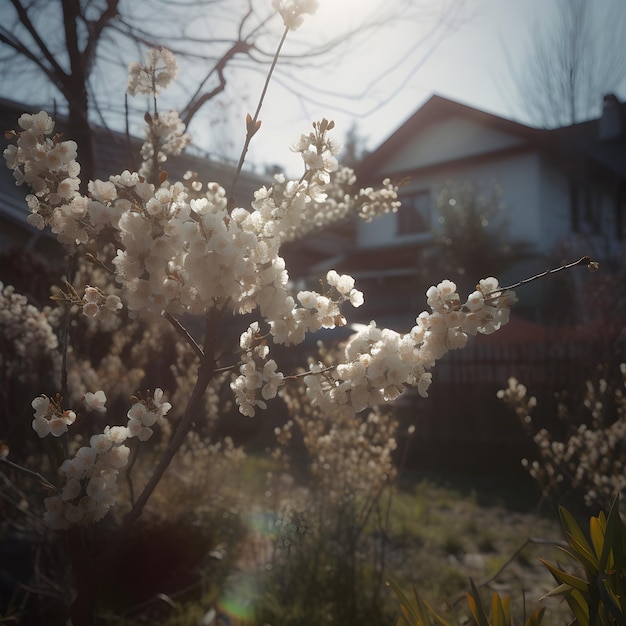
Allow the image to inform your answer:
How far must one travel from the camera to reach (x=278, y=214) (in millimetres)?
1803

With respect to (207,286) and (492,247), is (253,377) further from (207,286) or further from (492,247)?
(492,247)

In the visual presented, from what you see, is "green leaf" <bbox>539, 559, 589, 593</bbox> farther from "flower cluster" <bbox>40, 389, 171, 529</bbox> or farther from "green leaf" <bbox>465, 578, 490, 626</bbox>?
"flower cluster" <bbox>40, 389, 171, 529</bbox>

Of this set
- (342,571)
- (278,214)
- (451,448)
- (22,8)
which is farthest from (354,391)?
(451,448)

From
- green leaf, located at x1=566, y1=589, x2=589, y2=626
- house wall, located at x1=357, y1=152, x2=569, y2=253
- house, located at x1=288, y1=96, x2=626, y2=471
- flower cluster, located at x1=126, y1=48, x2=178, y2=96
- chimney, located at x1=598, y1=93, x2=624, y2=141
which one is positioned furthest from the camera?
chimney, located at x1=598, y1=93, x2=624, y2=141

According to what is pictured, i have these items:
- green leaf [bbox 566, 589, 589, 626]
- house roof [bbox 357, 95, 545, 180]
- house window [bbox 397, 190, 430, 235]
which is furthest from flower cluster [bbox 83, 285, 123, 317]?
house window [bbox 397, 190, 430, 235]

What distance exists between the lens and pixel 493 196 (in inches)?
672

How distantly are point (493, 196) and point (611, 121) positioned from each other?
6.18m

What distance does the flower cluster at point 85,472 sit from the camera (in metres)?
1.71

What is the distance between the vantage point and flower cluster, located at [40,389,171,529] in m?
1.71

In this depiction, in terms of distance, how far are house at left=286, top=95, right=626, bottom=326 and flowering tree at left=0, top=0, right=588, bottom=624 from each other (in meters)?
13.2

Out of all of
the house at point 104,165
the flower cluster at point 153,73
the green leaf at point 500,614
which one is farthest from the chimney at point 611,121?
the green leaf at point 500,614

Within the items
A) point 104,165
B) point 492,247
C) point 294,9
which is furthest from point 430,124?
point 294,9

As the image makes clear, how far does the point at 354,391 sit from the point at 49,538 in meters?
2.51

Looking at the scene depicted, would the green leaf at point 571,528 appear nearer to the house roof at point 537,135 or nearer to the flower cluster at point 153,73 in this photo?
the flower cluster at point 153,73
